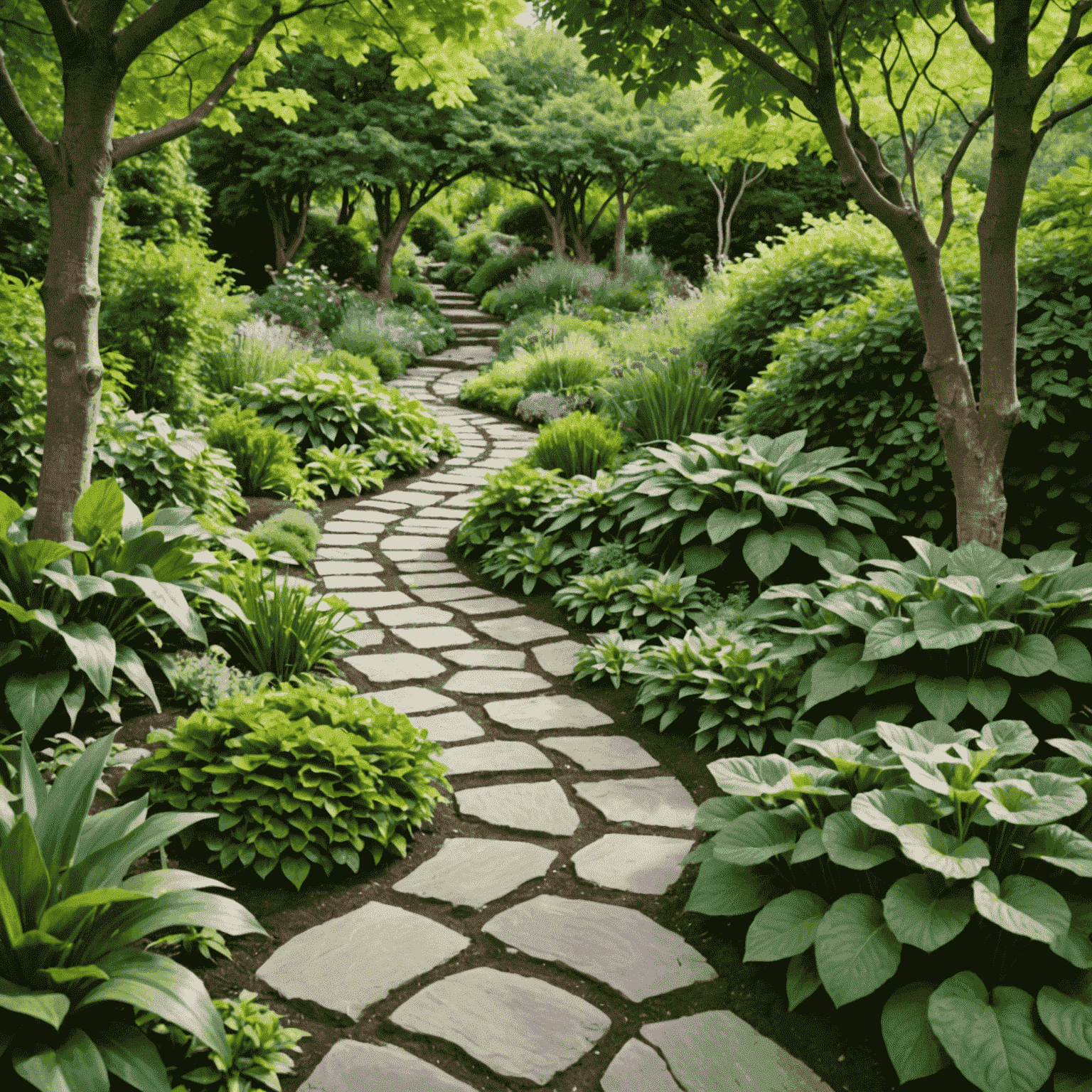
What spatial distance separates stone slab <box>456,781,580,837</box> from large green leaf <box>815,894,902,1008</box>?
0.99 meters

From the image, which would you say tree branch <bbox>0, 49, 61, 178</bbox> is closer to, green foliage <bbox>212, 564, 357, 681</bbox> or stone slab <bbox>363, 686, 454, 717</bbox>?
green foliage <bbox>212, 564, 357, 681</bbox>

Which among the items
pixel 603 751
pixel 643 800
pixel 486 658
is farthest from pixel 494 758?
pixel 486 658

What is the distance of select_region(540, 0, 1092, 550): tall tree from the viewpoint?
8.81 feet

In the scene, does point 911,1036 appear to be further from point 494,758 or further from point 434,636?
point 434,636

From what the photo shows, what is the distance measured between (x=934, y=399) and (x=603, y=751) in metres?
2.30

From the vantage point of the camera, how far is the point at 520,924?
218cm

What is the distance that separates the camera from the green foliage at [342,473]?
23.1ft

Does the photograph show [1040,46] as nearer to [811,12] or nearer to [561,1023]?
[811,12]

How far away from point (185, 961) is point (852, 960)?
1.45 m

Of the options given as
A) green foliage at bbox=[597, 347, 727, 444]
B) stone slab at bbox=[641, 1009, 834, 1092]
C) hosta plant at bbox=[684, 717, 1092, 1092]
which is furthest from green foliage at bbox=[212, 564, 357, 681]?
green foliage at bbox=[597, 347, 727, 444]

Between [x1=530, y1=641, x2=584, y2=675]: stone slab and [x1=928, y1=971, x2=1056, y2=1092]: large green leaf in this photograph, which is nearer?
[x1=928, y1=971, x2=1056, y2=1092]: large green leaf

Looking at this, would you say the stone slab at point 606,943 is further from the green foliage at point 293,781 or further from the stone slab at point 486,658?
the stone slab at point 486,658

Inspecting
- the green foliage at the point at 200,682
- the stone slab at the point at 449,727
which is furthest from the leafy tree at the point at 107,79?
the stone slab at the point at 449,727

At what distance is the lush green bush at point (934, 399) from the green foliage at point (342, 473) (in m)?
3.55
